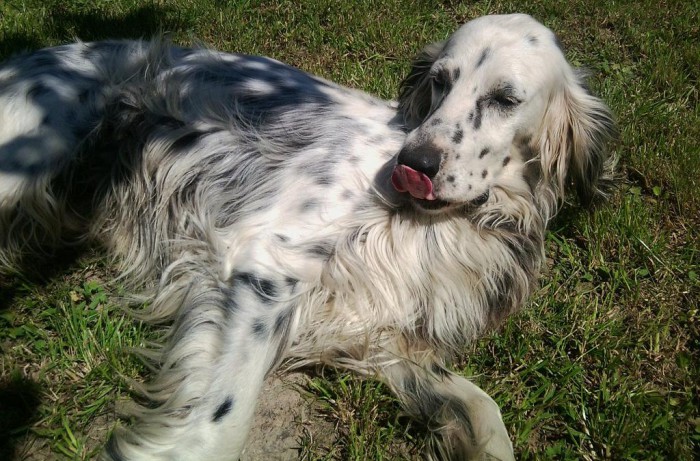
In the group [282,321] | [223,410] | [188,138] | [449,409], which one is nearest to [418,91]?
[188,138]

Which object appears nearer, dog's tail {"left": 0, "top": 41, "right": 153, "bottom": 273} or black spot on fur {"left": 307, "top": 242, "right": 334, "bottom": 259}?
black spot on fur {"left": 307, "top": 242, "right": 334, "bottom": 259}

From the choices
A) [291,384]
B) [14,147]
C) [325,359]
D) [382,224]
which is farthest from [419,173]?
[14,147]

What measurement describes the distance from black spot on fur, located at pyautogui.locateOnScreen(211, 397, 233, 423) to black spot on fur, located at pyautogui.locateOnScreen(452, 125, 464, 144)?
1.31 meters

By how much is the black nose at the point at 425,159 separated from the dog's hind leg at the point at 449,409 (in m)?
0.77

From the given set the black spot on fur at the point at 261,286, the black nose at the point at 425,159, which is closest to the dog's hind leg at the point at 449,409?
the black spot on fur at the point at 261,286

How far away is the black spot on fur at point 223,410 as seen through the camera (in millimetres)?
2113

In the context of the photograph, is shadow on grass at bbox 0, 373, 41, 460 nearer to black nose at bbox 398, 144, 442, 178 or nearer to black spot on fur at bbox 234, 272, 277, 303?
black spot on fur at bbox 234, 272, 277, 303

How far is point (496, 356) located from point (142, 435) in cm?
144

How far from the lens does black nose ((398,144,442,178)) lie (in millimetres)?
2367

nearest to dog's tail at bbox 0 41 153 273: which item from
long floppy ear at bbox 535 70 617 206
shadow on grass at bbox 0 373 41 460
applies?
shadow on grass at bbox 0 373 41 460

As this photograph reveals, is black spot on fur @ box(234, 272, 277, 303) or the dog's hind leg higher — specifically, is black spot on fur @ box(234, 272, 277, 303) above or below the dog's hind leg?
above

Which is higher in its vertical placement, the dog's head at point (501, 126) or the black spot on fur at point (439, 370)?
the dog's head at point (501, 126)

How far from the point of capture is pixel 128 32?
4.63 meters

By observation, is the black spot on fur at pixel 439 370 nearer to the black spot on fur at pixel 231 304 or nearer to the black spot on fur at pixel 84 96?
the black spot on fur at pixel 231 304
